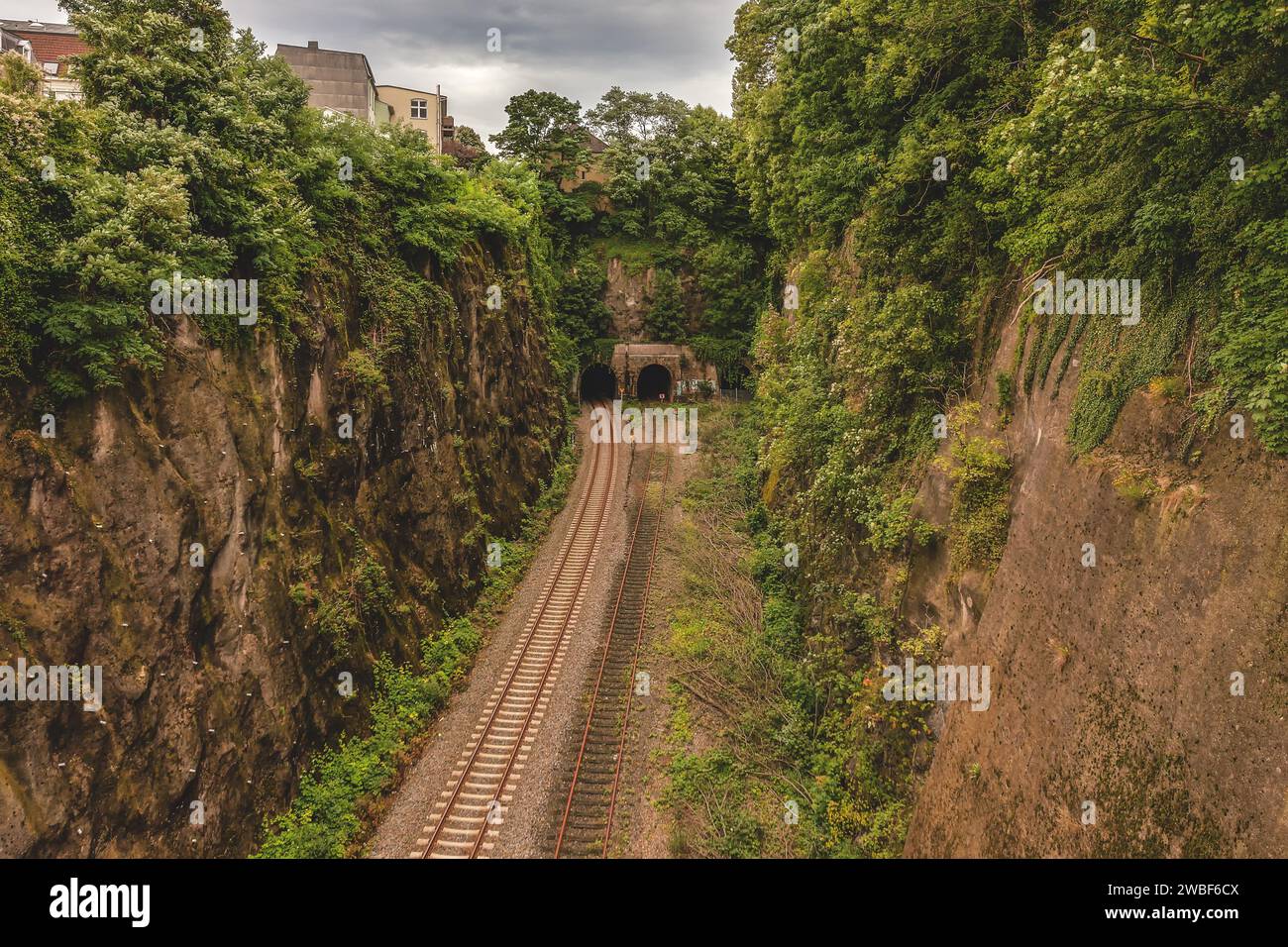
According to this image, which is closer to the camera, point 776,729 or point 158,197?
point 158,197

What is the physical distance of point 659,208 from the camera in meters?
42.5

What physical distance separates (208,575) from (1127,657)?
47.9ft

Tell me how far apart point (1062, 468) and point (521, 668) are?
47.1ft

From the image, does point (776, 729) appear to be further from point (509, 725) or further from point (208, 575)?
point (208, 575)

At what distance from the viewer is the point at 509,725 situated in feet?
53.9

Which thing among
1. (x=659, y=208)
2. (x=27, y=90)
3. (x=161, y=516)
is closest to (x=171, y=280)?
(x=27, y=90)

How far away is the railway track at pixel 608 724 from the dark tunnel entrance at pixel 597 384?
19.5 meters

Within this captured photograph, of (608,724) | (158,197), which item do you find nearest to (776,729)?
(608,724)

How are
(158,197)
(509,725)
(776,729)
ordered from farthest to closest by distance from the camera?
1. (509,725)
2. (776,729)
3. (158,197)

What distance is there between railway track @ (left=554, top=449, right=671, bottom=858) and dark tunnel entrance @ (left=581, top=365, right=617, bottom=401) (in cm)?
1949

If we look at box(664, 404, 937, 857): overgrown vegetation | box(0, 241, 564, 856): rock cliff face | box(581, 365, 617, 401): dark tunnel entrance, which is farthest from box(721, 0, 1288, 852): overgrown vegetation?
box(581, 365, 617, 401): dark tunnel entrance

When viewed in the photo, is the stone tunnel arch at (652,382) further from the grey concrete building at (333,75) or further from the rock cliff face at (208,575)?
the rock cliff face at (208,575)

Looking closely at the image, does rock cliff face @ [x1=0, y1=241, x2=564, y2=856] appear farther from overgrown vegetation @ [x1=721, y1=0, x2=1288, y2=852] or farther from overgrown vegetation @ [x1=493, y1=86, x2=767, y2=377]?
overgrown vegetation @ [x1=493, y1=86, x2=767, y2=377]

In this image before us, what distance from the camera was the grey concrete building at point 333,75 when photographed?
1110 inches
